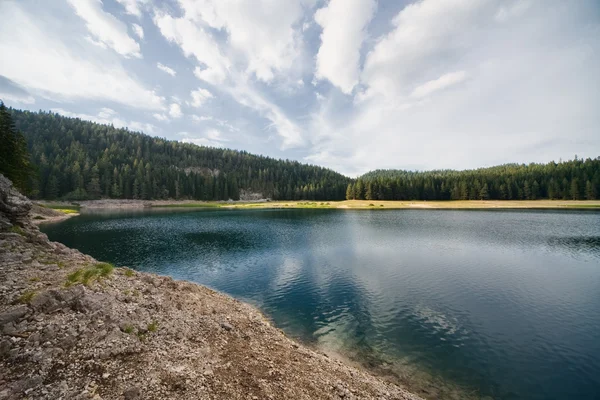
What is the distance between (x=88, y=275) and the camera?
48.6ft

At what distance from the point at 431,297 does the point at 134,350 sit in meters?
21.1

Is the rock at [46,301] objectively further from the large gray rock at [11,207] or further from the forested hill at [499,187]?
the forested hill at [499,187]

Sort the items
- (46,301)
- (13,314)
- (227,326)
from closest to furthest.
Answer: (13,314)
(46,301)
(227,326)

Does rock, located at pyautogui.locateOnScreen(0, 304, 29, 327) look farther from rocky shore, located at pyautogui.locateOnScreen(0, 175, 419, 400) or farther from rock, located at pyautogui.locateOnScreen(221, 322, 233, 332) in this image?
rock, located at pyautogui.locateOnScreen(221, 322, 233, 332)

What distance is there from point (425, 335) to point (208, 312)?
537 inches

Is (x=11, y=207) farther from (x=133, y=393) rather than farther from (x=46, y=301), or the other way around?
(x=133, y=393)

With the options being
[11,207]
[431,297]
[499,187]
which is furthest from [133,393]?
[499,187]

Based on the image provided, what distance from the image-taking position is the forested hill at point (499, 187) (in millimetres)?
128212

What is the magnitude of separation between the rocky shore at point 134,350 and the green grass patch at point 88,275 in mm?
58

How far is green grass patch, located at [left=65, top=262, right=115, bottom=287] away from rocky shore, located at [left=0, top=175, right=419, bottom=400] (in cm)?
6

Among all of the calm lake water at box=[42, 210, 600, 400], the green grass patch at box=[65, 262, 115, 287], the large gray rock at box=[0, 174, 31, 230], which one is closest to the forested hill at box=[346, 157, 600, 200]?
the calm lake water at box=[42, 210, 600, 400]

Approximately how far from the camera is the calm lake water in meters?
13.1

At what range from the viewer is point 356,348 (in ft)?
49.0

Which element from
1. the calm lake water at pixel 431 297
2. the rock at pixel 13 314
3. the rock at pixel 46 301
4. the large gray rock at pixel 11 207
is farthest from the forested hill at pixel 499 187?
the rock at pixel 13 314
